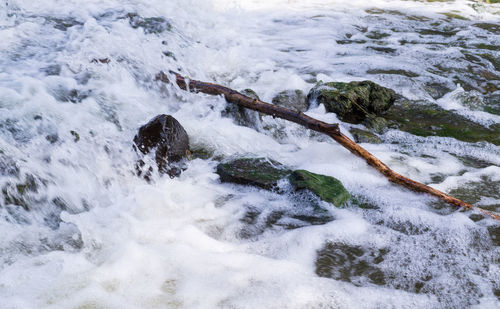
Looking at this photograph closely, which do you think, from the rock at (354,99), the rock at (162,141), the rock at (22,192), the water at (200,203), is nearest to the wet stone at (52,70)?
the water at (200,203)

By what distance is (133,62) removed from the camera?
523 cm

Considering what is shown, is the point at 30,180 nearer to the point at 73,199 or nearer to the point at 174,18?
the point at 73,199

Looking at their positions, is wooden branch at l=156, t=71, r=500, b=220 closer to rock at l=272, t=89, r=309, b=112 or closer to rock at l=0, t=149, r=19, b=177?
Answer: rock at l=272, t=89, r=309, b=112

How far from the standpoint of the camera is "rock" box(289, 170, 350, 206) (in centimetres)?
321

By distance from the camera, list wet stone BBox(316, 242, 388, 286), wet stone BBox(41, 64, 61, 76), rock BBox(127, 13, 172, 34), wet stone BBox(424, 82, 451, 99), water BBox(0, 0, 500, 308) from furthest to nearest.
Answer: rock BBox(127, 13, 172, 34)
wet stone BBox(424, 82, 451, 99)
wet stone BBox(41, 64, 61, 76)
wet stone BBox(316, 242, 388, 286)
water BBox(0, 0, 500, 308)

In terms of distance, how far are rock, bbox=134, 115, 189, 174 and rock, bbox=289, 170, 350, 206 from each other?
108cm

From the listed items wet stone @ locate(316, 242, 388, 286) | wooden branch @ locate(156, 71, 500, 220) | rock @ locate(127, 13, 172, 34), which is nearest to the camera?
wet stone @ locate(316, 242, 388, 286)

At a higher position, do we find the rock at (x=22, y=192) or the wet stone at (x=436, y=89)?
the rock at (x=22, y=192)

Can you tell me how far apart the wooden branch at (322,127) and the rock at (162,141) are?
0.89 meters

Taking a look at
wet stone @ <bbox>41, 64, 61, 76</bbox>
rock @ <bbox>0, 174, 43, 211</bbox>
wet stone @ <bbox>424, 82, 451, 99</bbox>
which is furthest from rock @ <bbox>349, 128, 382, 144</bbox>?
wet stone @ <bbox>41, 64, 61, 76</bbox>

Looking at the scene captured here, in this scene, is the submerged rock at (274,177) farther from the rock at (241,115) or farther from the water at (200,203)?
the rock at (241,115)

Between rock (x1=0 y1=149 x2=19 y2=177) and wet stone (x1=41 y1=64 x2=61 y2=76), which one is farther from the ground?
wet stone (x1=41 y1=64 x2=61 y2=76)

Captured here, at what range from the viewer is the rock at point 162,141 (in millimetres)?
3574

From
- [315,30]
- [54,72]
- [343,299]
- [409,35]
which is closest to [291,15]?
[315,30]
